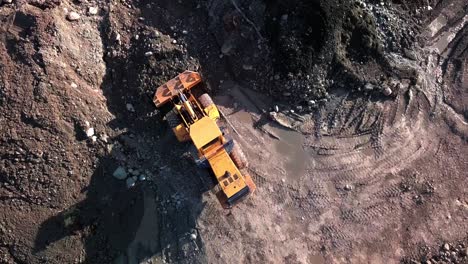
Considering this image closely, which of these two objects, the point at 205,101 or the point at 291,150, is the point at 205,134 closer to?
the point at 205,101

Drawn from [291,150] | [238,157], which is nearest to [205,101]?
[238,157]

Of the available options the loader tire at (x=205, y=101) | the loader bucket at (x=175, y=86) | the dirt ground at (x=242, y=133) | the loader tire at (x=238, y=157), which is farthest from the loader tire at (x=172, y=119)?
the loader tire at (x=238, y=157)

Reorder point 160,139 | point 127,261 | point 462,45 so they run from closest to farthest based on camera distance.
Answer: point 127,261, point 160,139, point 462,45

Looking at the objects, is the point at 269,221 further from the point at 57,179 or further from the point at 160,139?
the point at 57,179

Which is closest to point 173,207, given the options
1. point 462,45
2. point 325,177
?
point 325,177

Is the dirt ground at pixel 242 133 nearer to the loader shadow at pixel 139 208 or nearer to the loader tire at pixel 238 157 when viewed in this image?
the loader shadow at pixel 139 208

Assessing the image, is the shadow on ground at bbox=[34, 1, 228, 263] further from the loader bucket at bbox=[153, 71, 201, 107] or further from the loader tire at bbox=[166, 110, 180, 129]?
the loader tire at bbox=[166, 110, 180, 129]

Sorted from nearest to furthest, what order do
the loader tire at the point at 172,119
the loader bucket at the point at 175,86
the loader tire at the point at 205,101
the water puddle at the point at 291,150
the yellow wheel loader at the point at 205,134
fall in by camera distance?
the yellow wheel loader at the point at 205,134 < the loader tire at the point at 172,119 < the loader tire at the point at 205,101 < the loader bucket at the point at 175,86 < the water puddle at the point at 291,150
